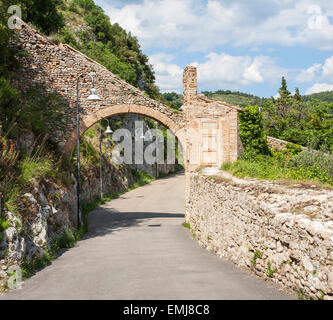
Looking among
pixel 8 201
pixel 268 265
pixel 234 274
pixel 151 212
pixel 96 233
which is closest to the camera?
pixel 268 265

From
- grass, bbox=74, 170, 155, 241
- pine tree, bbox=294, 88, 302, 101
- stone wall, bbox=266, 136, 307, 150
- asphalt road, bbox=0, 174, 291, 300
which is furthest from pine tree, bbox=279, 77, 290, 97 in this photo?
asphalt road, bbox=0, 174, 291, 300

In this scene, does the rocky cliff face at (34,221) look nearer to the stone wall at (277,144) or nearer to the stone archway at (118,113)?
the stone archway at (118,113)

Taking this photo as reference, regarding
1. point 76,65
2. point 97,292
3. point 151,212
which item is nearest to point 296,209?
point 97,292

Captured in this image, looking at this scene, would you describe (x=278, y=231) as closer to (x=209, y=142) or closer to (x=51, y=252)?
(x=51, y=252)

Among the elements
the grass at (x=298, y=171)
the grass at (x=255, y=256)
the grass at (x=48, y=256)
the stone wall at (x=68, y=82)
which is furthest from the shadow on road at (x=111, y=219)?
the grass at (x=255, y=256)

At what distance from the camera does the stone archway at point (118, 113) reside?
44.8 ft

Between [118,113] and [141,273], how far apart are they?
8947 mm

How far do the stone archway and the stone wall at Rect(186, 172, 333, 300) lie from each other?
524cm

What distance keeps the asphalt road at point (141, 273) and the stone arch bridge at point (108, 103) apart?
11.9 ft

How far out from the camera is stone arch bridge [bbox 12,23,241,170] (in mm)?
13242

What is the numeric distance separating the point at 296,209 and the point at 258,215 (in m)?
0.99

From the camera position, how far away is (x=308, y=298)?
441 cm

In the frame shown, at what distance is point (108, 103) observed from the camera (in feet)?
45.5
